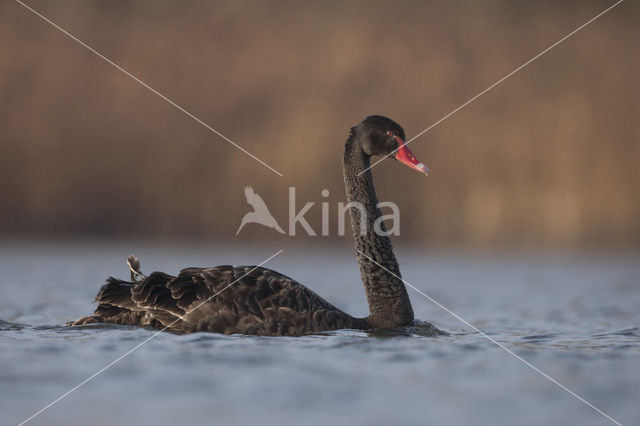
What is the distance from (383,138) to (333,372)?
2501 millimetres

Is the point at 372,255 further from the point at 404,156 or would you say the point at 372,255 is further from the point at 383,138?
the point at 383,138

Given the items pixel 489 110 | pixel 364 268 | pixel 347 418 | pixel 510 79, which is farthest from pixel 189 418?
pixel 510 79

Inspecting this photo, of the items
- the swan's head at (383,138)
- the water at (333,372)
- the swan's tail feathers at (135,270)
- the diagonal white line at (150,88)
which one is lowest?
the water at (333,372)

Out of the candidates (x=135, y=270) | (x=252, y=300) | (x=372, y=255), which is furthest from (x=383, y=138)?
(x=135, y=270)

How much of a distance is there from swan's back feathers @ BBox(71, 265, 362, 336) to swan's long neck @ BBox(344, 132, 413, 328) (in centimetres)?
39

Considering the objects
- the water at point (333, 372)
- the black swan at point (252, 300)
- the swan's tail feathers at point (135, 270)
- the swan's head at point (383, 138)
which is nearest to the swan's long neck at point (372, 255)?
the black swan at point (252, 300)

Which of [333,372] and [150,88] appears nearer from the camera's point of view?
[333,372]

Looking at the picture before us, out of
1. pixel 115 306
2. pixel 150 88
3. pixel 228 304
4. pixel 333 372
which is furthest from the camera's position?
pixel 150 88

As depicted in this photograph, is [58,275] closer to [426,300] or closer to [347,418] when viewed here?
[426,300]

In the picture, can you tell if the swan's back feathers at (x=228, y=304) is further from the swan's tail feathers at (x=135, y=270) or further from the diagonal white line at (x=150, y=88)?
the diagonal white line at (x=150, y=88)

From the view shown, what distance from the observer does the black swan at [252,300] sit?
248 inches

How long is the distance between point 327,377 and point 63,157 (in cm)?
1668

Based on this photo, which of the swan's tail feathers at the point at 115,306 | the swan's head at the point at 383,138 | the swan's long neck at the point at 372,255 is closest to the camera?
the swan's tail feathers at the point at 115,306

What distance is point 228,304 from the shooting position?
6.28m
